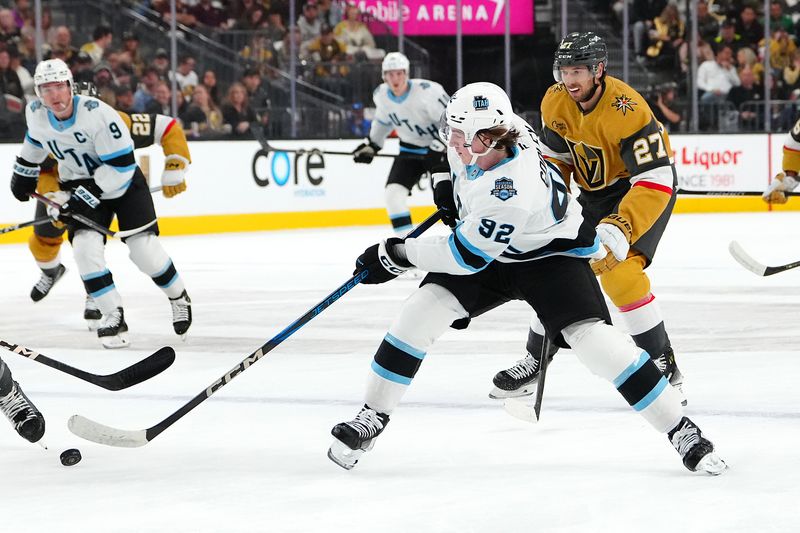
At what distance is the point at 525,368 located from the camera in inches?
151

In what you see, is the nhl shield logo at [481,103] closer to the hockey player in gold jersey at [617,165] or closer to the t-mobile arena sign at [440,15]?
the hockey player in gold jersey at [617,165]

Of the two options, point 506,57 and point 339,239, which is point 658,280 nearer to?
point 339,239

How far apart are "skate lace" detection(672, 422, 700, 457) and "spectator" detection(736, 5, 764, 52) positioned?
10.4 meters

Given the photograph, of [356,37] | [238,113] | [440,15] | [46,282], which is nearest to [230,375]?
[46,282]

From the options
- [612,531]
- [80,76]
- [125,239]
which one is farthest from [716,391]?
[80,76]

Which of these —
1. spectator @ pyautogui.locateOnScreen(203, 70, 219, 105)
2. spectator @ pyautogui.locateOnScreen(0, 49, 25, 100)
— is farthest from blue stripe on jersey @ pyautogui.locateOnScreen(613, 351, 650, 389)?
spectator @ pyautogui.locateOnScreen(203, 70, 219, 105)

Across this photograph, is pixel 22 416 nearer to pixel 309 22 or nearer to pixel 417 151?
pixel 417 151

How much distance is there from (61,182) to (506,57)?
7.22 meters

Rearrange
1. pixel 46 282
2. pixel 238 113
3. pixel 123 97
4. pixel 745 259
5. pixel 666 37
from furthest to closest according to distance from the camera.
A: pixel 666 37 < pixel 238 113 < pixel 123 97 < pixel 46 282 < pixel 745 259

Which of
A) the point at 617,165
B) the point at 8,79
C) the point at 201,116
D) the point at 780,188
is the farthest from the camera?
the point at 201,116

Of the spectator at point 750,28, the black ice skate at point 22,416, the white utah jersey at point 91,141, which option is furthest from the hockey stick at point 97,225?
the spectator at point 750,28

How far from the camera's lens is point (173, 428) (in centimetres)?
346

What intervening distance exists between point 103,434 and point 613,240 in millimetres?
1300

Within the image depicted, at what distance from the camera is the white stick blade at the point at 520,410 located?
10.9ft
